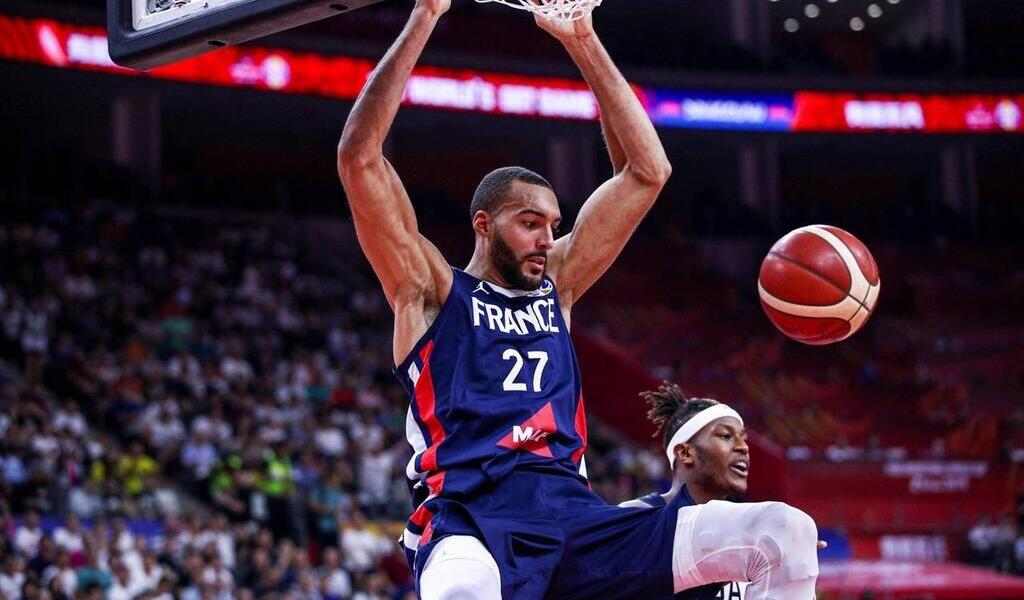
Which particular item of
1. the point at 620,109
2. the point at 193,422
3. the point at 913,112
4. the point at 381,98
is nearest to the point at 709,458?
the point at 620,109

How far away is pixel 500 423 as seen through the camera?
426 cm

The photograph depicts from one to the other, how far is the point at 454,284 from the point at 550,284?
38cm

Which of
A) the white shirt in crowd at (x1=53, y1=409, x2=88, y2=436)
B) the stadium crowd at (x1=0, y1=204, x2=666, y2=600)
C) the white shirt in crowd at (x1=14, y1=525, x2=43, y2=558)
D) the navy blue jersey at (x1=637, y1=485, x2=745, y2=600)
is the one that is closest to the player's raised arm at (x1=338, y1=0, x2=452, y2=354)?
the navy blue jersey at (x1=637, y1=485, x2=745, y2=600)

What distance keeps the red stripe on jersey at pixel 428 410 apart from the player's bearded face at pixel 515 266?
0.37 meters

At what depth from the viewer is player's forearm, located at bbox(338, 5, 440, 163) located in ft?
14.0

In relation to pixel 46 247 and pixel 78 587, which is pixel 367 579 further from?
pixel 46 247

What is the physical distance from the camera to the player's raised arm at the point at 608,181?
4.84m

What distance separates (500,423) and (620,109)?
1280mm

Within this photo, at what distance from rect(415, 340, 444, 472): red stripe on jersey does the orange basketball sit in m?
1.68

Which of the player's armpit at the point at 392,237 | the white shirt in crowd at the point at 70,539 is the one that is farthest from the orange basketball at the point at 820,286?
the white shirt in crowd at the point at 70,539

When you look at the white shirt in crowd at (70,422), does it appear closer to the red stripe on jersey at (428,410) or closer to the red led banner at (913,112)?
the red stripe on jersey at (428,410)

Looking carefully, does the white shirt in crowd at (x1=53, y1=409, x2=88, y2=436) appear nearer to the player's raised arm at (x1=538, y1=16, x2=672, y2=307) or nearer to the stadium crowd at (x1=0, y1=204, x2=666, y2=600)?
the stadium crowd at (x1=0, y1=204, x2=666, y2=600)

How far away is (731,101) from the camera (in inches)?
1019

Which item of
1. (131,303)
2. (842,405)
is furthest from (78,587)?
(842,405)
